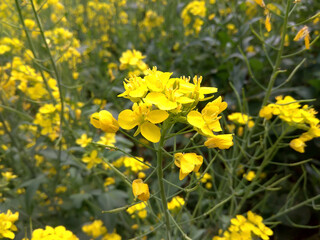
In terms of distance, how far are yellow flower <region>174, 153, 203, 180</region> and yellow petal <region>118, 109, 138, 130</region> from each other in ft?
0.41

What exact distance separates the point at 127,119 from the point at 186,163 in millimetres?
165

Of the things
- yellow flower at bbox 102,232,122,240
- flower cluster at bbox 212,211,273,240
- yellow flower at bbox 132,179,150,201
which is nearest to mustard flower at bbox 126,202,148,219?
yellow flower at bbox 102,232,122,240

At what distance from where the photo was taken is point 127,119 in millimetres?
661

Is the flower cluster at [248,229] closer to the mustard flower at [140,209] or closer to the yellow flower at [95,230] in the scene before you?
the mustard flower at [140,209]

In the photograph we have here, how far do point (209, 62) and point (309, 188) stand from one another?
110 cm

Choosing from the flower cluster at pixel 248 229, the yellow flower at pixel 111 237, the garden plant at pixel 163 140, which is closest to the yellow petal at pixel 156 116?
the garden plant at pixel 163 140

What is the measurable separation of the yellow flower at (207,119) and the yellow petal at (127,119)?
0.13 meters

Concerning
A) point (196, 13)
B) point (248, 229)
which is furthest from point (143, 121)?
point (196, 13)

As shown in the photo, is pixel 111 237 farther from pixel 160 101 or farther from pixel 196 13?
pixel 196 13

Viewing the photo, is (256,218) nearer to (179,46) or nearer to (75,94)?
(75,94)

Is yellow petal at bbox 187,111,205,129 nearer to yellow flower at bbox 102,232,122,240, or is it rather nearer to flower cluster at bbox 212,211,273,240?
flower cluster at bbox 212,211,273,240

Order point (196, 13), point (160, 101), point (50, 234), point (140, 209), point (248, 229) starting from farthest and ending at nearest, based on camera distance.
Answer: point (196, 13) → point (140, 209) → point (248, 229) → point (50, 234) → point (160, 101)

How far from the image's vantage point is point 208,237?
56.1 inches

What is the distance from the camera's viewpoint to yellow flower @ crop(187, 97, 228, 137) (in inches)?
24.8
